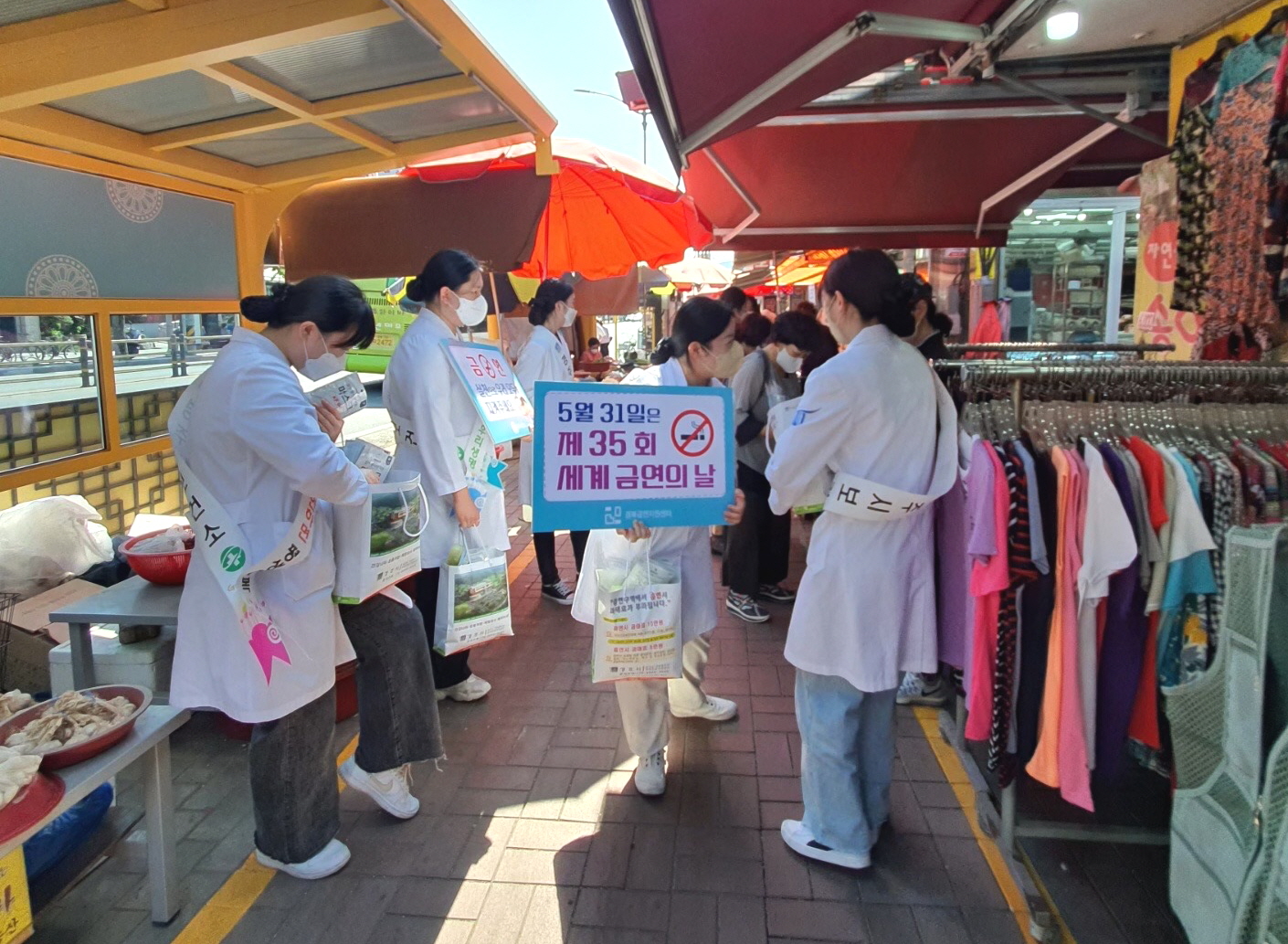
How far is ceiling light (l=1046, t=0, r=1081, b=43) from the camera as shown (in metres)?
3.51

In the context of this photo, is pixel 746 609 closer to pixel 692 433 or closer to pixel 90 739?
pixel 692 433

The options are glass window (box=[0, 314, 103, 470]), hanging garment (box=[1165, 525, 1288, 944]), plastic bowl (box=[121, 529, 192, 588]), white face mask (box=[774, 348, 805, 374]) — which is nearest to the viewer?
hanging garment (box=[1165, 525, 1288, 944])

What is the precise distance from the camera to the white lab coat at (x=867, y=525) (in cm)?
247

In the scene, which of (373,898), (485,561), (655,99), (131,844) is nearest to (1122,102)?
(655,99)

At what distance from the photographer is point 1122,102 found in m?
4.25

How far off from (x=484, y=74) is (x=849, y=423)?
1.86m

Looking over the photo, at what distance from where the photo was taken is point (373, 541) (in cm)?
270

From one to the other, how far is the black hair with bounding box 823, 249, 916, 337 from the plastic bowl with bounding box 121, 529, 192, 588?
267cm

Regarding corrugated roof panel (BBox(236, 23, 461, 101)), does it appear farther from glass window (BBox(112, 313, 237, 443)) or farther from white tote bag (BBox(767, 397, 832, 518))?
white tote bag (BBox(767, 397, 832, 518))

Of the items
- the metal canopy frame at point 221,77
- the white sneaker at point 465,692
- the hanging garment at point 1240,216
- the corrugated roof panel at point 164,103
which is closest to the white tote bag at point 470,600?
the white sneaker at point 465,692

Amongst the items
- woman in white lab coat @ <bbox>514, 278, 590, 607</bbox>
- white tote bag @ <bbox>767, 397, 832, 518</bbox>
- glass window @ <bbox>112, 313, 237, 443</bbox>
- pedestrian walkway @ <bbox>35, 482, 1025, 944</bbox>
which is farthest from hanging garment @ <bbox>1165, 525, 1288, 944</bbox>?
glass window @ <bbox>112, 313, 237, 443</bbox>

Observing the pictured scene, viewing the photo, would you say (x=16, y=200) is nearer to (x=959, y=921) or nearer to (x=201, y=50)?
(x=201, y=50)

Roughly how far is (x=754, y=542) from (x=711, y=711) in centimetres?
148

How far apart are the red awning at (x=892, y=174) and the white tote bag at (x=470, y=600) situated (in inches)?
96.6
